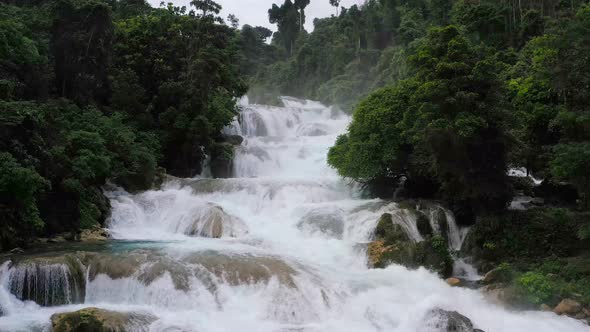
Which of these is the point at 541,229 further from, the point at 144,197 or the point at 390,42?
the point at 390,42

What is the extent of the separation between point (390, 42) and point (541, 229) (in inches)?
1772

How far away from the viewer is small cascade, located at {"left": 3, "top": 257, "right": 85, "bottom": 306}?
11.9 m

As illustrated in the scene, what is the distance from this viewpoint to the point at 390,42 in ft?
190

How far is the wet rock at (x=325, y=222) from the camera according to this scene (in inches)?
708

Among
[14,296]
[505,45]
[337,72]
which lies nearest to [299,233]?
[14,296]

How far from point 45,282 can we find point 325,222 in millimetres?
9547

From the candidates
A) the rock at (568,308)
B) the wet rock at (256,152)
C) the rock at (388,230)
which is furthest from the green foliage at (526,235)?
the wet rock at (256,152)

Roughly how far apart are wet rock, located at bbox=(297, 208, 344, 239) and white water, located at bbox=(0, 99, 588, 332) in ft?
0.13

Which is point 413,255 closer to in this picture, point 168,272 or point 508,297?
point 508,297

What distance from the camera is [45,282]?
39.3 feet

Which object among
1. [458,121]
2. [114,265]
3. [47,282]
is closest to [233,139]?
[458,121]

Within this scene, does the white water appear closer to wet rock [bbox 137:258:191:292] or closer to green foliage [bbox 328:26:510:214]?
wet rock [bbox 137:258:191:292]

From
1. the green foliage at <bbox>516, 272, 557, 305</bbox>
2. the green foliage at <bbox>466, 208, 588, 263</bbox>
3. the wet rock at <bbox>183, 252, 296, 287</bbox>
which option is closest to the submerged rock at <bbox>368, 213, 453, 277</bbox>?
the green foliage at <bbox>466, 208, 588, 263</bbox>

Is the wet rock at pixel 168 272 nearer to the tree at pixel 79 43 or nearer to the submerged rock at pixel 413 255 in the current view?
the submerged rock at pixel 413 255
